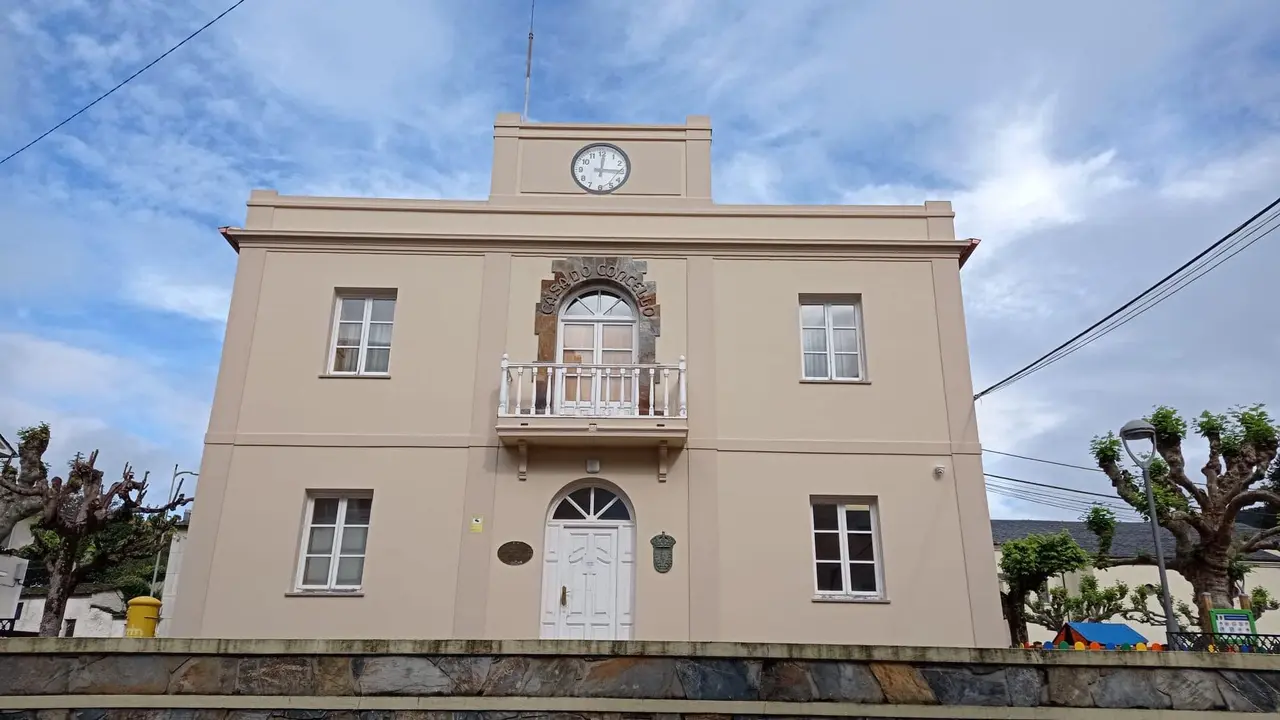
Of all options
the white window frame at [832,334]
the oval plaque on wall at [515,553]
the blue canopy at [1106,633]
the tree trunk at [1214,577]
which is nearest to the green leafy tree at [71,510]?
the oval plaque on wall at [515,553]

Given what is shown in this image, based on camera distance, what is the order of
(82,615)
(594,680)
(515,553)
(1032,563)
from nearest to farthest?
(594,680)
(515,553)
(1032,563)
(82,615)

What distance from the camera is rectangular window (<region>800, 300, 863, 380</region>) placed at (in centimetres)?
1358

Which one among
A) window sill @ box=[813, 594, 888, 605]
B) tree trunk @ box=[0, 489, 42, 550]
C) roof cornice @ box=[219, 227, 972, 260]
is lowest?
window sill @ box=[813, 594, 888, 605]

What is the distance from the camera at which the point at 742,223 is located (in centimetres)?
1430

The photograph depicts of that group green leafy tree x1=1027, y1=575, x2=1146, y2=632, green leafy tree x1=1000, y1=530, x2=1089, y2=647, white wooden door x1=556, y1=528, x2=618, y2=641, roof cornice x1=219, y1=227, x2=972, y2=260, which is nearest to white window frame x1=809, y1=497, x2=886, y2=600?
white wooden door x1=556, y1=528, x2=618, y2=641

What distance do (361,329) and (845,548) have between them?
7.88 m

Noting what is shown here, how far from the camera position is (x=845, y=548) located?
41.0 feet

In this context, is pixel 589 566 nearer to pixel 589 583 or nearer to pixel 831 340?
pixel 589 583

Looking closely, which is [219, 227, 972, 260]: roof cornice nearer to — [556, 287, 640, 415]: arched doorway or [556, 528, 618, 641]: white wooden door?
[556, 287, 640, 415]: arched doorway

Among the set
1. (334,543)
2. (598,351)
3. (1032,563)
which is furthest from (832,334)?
(334,543)

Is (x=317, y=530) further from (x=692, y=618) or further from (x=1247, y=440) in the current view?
(x=1247, y=440)

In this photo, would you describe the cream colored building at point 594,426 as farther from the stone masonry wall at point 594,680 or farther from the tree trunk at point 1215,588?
the stone masonry wall at point 594,680

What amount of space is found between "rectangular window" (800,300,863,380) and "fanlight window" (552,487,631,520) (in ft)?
11.1

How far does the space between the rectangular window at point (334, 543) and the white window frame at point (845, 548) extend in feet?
20.3
